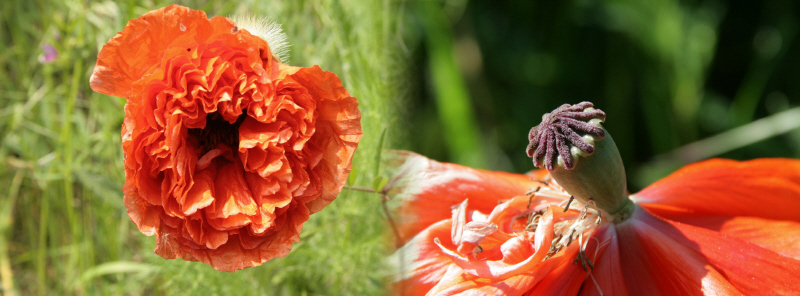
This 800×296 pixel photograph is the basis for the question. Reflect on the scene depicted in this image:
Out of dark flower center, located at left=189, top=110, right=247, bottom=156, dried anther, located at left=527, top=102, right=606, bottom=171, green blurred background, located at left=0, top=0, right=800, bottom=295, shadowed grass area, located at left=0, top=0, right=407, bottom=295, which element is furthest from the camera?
green blurred background, located at left=0, top=0, right=800, bottom=295

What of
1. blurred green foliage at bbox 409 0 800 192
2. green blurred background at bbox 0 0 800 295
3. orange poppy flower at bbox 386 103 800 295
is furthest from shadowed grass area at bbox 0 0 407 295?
blurred green foliage at bbox 409 0 800 192

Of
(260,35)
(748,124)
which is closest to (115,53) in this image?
(260,35)

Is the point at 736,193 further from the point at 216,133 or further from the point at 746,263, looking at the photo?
the point at 216,133

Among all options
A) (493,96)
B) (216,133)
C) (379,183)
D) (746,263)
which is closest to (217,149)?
(216,133)

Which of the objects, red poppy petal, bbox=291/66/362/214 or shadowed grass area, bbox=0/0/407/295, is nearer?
red poppy petal, bbox=291/66/362/214

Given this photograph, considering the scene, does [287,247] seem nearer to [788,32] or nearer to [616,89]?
[616,89]

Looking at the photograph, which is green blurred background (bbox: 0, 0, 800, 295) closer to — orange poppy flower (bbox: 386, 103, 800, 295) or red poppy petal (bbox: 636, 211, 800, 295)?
orange poppy flower (bbox: 386, 103, 800, 295)

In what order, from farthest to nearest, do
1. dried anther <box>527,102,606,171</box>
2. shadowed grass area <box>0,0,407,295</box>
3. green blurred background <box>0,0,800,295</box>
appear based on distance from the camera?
green blurred background <box>0,0,800,295</box>, shadowed grass area <box>0,0,407,295</box>, dried anther <box>527,102,606,171</box>

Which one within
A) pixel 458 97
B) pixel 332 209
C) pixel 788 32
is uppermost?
pixel 788 32
